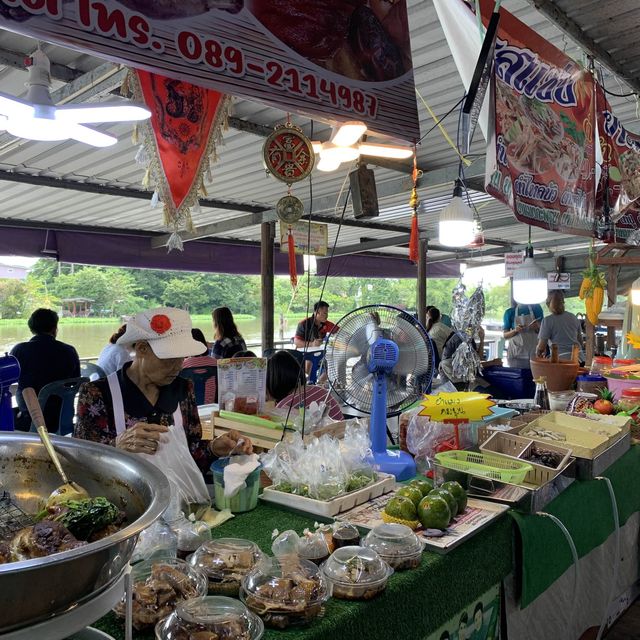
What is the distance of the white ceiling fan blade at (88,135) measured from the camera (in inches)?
110

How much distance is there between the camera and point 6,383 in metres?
1.86

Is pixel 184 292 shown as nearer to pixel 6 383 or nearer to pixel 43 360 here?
pixel 43 360

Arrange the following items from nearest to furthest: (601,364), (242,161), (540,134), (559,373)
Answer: (540,134)
(559,373)
(601,364)
(242,161)

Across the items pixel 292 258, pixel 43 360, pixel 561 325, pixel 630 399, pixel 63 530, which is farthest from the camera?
pixel 561 325

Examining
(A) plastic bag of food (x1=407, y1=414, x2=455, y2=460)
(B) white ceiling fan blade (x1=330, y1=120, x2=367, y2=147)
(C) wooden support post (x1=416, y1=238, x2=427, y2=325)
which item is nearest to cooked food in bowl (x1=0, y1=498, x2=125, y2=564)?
(A) plastic bag of food (x1=407, y1=414, x2=455, y2=460)

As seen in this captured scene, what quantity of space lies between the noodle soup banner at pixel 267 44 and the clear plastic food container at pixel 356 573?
118cm

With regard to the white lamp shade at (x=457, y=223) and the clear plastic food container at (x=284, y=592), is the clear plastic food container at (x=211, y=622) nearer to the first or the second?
the clear plastic food container at (x=284, y=592)

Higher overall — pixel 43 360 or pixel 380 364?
pixel 380 364

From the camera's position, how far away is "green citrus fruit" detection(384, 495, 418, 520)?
1675 millimetres

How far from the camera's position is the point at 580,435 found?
2.63 meters

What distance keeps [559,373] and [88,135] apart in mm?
3412

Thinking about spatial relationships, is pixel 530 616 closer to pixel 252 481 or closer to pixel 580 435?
pixel 580 435

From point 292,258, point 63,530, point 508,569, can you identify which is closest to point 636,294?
point 292,258

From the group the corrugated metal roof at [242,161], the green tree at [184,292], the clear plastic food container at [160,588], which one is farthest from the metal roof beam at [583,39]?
the green tree at [184,292]
